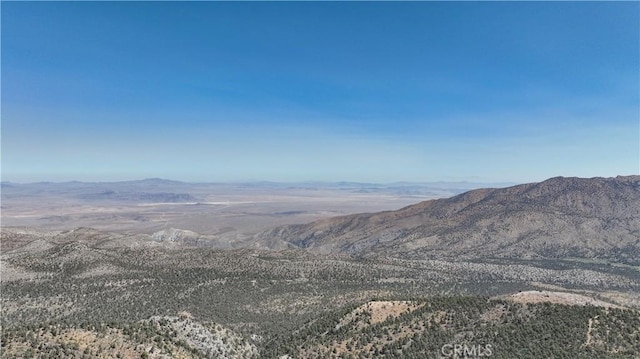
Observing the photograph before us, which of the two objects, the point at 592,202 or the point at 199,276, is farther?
the point at 592,202

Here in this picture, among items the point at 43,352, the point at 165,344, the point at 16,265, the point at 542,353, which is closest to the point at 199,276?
the point at 16,265

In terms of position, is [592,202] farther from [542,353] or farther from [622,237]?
[542,353]

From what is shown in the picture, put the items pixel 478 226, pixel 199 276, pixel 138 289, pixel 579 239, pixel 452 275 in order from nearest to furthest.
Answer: pixel 138 289, pixel 199 276, pixel 452 275, pixel 579 239, pixel 478 226

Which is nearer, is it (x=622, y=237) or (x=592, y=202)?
(x=622, y=237)

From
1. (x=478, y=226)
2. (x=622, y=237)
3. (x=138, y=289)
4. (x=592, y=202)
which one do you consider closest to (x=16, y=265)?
(x=138, y=289)

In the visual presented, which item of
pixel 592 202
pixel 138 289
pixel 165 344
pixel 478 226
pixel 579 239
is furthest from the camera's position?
pixel 592 202

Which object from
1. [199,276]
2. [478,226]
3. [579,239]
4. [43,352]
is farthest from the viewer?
[478,226]

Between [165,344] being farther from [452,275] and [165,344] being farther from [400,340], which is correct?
[452,275]

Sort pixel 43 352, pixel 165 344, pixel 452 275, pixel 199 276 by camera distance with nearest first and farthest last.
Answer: pixel 43 352
pixel 165 344
pixel 199 276
pixel 452 275

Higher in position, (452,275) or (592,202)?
(592,202)
